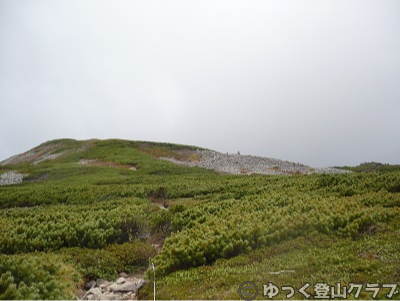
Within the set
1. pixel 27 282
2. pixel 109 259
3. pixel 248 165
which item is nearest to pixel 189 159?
pixel 248 165

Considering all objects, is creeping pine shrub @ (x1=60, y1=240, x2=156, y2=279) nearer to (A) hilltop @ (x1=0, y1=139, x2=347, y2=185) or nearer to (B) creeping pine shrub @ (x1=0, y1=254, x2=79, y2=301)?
(B) creeping pine shrub @ (x1=0, y1=254, x2=79, y2=301)

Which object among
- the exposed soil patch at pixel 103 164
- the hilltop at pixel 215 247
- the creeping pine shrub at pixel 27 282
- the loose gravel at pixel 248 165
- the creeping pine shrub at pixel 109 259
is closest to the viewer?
the creeping pine shrub at pixel 27 282

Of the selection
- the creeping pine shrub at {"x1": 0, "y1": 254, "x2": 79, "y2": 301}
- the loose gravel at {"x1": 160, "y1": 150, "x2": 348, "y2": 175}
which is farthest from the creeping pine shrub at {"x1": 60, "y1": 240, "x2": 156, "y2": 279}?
the loose gravel at {"x1": 160, "y1": 150, "x2": 348, "y2": 175}

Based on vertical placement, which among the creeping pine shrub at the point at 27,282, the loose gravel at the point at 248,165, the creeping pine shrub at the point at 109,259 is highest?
the loose gravel at the point at 248,165

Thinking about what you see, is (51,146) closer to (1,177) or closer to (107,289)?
(1,177)

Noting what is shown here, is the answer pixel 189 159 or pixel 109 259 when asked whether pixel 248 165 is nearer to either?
pixel 189 159

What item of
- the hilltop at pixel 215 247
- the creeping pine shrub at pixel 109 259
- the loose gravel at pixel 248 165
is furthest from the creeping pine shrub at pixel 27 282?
the loose gravel at pixel 248 165

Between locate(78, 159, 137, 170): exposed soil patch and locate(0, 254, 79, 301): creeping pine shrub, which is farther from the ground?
locate(78, 159, 137, 170): exposed soil patch

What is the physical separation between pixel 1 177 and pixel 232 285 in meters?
51.5

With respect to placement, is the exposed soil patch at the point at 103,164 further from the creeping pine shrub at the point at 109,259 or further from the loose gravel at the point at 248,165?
the creeping pine shrub at the point at 109,259

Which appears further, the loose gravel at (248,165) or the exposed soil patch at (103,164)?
the exposed soil patch at (103,164)

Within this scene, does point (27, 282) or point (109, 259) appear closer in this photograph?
point (27, 282)

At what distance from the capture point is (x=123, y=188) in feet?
90.7

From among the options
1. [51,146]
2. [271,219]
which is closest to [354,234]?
[271,219]
